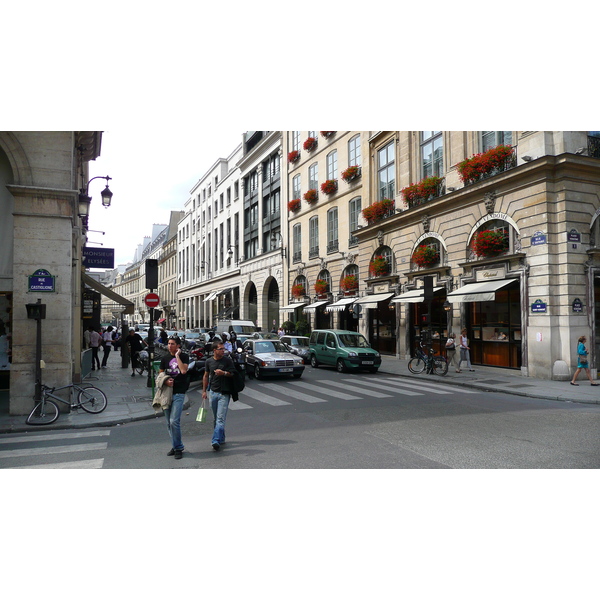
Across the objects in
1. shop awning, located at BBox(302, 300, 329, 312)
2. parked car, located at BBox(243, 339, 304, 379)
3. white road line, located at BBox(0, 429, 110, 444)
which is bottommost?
white road line, located at BBox(0, 429, 110, 444)

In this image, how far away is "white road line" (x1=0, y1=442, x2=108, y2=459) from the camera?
7.54 meters

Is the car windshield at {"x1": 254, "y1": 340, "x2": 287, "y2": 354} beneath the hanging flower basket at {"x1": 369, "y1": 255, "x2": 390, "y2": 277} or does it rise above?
beneath

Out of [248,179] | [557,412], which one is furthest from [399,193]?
[248,179]

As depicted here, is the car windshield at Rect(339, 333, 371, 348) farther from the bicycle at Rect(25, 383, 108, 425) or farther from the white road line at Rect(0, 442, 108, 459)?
the white road line at Rect(0, 442, 108, 459)

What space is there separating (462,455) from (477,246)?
44.3 ft

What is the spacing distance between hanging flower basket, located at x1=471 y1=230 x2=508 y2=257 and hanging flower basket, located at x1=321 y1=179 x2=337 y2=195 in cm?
1564

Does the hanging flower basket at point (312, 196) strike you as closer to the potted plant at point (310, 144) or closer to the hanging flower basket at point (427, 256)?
the potted plant at point (310, 144)

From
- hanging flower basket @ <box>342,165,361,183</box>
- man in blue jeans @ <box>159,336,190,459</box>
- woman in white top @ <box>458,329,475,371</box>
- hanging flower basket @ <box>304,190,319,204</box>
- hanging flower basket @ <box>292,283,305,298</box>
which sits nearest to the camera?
man in blue jeans @ <box>159,336,190,459</box>

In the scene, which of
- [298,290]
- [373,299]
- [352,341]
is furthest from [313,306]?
[352,341]

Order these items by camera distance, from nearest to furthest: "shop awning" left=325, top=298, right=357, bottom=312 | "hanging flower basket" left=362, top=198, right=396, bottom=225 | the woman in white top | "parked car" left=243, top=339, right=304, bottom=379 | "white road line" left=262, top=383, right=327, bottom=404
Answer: "white road line" left=262, top=383, right=327, bottom=404 < "parked car" left=243, top=339, right=304, bottom=379 < the woman in white top < "hanging flower basket" left=362, top=198, right=396, bottom=225 < "shop awning" left=325, top=298, right=357, bottom=312

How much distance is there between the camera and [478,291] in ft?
59.9

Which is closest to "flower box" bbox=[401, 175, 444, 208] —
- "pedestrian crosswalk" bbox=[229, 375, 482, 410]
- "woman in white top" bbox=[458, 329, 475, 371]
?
"woman in white top" bbox=[458, 329, 475, 371]

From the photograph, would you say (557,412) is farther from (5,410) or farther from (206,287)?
(206,287)
